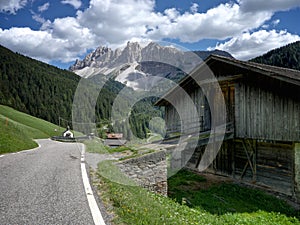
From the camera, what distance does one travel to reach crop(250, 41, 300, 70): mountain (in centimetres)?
7531

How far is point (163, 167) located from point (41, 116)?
4213 inches

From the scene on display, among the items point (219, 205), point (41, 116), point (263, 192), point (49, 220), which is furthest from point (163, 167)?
point (41, 116)

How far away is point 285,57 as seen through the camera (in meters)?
77.8

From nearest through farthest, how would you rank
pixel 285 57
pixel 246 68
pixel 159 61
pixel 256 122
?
pixel 246 68 < pixel 256 122 < pixel 159 61 < pixel 285 57

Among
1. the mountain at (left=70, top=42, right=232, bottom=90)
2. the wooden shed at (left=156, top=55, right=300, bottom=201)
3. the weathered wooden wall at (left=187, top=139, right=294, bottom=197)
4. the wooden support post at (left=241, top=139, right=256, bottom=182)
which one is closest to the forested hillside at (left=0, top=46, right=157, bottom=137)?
the mountain at (left=70, top=42, right=232, bottom=90)

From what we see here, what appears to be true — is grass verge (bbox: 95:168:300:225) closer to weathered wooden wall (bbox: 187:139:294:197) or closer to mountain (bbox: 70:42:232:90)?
weathered wooden wall (bbox: 187:139:294:197)

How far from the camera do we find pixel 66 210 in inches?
204

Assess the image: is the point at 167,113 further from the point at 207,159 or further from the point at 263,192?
the point at 263,192

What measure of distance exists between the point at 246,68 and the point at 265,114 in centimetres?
269

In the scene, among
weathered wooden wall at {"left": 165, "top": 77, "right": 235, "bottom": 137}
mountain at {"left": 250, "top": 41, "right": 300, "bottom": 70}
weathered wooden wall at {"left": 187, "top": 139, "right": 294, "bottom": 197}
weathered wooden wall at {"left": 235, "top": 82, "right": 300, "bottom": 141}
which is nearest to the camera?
weathered wooden wall at {"left": 235, "top": 82, "right": 300, "bottom": 141}

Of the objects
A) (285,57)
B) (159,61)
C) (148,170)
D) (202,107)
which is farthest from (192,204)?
(285,57)

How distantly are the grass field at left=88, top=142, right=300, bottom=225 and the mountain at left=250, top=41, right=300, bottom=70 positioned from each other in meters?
73.5

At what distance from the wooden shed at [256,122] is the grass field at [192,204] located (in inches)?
52.3

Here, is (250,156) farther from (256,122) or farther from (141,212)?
(141,212)
